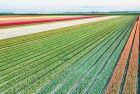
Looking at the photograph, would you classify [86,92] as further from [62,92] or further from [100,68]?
[100,68]

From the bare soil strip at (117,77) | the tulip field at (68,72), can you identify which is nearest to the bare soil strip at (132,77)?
the tulip field at (68,72)

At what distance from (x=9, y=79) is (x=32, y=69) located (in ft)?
4.90

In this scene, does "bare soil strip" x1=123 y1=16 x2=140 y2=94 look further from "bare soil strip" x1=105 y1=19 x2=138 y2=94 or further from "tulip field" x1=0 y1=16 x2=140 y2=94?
"bare soil strip" x1=105 y1=19 x2=138 y2=94

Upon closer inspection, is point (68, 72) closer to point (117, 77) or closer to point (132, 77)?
point (117, 77)

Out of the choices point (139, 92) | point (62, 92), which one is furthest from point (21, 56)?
point (139, 92)

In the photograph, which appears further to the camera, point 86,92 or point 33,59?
point 33,59

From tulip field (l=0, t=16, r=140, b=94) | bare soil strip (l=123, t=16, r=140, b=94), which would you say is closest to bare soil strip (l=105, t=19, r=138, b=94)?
tulip field (l=0, t=16, r=140, b=94)

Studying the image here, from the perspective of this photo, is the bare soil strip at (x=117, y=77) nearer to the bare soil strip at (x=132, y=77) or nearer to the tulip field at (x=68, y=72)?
the tulip field at (x=68, y=72)

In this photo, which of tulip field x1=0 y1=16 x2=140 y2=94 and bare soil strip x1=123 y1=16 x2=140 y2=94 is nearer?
bare soil strip x1=123 y1=16 x2=140 y2=94

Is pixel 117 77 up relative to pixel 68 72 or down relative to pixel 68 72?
up

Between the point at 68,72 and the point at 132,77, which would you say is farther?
the point at 68,72

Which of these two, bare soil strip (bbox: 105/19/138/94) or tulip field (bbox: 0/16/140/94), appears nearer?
bare soil strip (bbox: 105/19/138/94)

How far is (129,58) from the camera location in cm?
1226

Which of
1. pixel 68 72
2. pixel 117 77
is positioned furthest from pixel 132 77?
pixel 68 72
